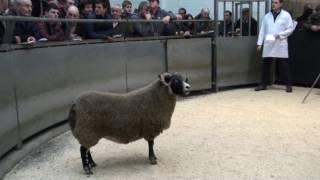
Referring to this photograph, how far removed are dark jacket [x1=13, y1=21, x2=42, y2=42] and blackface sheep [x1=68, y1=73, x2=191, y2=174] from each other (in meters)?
1.30

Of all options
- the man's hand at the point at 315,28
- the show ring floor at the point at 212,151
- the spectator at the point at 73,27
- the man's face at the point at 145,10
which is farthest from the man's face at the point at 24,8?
the man's hand at the point at 315,28

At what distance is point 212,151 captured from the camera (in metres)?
5.69

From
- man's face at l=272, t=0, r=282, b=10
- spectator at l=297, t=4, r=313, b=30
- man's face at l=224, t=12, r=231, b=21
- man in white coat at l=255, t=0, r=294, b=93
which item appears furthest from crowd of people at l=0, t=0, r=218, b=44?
spectator at l=297, t=4, r=313, b=30

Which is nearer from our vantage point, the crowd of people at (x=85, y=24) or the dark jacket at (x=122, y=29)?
the crowd of people at (x=85, y=24)

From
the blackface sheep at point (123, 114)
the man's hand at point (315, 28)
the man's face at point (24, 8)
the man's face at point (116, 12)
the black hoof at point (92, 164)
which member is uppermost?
the man's face at point (24, 8)

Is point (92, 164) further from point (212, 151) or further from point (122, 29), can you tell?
point (122, 29)

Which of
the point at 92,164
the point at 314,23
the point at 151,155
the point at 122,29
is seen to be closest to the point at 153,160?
the point at 151,155

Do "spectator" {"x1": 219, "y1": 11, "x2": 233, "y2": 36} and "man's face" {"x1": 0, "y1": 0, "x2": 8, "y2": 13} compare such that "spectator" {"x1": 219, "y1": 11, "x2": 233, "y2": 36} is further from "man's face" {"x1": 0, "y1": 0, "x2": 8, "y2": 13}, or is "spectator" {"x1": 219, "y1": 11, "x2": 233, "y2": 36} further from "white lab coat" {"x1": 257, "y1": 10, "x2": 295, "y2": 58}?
"man's face" {"x1": 0, "y1": 0, "x2": 8, "y2": 13}

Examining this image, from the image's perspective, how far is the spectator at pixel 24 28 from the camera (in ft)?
18.8

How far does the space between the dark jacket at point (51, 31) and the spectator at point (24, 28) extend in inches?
3.9

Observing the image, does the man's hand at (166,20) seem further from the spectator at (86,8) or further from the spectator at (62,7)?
the spectator at (62,7)

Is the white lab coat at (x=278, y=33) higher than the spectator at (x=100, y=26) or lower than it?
lower

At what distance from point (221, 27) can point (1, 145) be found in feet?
20.4

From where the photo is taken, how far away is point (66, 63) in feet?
21.8
